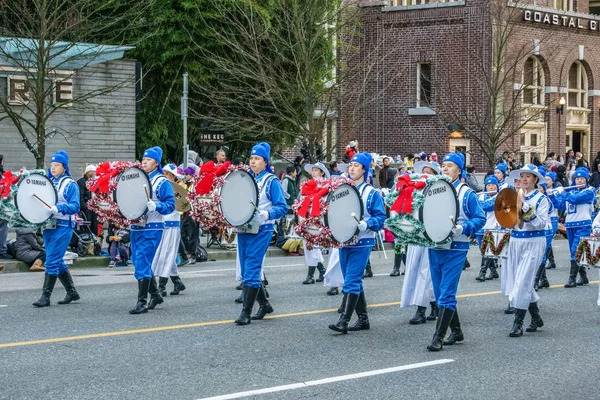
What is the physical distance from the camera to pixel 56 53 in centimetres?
2184

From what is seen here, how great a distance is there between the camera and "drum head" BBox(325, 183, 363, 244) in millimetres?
11133

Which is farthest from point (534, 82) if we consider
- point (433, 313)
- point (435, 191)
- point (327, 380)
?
point (327, 380)

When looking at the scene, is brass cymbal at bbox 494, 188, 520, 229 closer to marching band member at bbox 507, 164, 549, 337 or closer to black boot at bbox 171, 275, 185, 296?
marching band member at bbox 507, 164, 549, 337

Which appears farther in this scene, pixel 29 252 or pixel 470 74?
pixel 470 74

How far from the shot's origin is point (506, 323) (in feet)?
41.0

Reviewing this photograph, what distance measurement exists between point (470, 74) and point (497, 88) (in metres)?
4.06

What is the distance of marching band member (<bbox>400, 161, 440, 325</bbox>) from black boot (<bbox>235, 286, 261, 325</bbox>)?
1855 mm

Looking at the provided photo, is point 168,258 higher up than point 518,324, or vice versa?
point 168,258

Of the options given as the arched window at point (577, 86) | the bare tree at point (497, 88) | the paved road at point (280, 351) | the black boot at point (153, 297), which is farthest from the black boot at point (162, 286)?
the arched window at point (577, 86)

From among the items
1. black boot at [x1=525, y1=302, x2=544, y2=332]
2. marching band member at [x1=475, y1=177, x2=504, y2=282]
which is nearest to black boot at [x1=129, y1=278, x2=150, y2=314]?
black boot at [x1=525, y1=302, x2=544, y2=332]

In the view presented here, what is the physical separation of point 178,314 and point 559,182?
2028cm

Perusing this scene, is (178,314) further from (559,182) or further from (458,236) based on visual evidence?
(559,182)

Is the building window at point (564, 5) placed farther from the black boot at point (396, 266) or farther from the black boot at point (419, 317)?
the black boot at point (419, 317)

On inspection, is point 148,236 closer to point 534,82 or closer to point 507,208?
point 507,208
